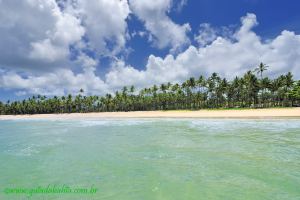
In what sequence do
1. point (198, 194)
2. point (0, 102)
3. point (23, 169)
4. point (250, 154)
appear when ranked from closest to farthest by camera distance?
point (198, 194) < point (23, 169) < point (250, 154) < point (0, 102)

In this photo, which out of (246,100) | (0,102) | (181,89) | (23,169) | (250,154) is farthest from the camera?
(0,102)

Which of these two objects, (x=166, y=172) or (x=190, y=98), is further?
(x=190, y=98)

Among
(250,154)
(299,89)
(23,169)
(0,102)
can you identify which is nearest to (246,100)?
(299,89)

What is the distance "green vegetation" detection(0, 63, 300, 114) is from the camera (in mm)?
89375

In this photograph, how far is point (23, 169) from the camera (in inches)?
451

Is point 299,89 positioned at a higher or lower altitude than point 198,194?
higher

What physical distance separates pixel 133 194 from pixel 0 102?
573ft

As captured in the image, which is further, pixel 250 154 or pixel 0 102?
pixel 0 102

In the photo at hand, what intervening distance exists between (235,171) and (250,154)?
3.86 m

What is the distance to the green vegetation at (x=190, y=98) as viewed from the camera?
3519 inches

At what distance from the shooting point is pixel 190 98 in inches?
4424

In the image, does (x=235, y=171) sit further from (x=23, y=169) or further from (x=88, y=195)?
(x=23, y=169)

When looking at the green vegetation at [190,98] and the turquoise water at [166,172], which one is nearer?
the turquoise water at [166,172]

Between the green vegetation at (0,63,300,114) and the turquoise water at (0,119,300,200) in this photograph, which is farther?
the green vegetation at (0,63,300,114)
